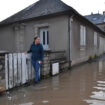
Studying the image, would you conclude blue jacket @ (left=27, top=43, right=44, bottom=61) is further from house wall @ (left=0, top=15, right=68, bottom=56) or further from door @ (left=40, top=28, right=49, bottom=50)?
door @ (left=40, top=28, right=49, bottom=50)

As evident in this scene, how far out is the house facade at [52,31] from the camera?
727 centimetres

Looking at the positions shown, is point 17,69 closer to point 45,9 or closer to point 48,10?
point 48,10

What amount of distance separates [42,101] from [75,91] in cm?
111

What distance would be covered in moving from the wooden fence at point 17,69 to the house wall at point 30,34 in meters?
3.50

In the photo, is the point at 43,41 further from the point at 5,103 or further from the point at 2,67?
the point at 5,103

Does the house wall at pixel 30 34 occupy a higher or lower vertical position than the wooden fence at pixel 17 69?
higher

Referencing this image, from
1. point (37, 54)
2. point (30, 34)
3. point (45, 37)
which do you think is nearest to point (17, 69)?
point (37, 54)

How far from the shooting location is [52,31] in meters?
7.74

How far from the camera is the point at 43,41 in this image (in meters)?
8.49

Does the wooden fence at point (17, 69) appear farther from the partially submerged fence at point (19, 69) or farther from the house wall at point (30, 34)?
the house wall at point (30, 34)

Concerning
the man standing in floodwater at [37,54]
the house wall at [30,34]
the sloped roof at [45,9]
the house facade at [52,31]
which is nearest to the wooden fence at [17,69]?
the man standing in floodwater at [37,54]

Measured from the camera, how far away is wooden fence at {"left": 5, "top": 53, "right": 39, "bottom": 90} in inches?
139

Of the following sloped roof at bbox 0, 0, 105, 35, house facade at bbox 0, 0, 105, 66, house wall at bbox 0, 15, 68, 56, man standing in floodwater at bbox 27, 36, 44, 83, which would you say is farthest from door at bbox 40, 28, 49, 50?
man standing in floodwater at bbox 27, 36, 44, 83

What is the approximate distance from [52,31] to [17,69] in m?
4.47
